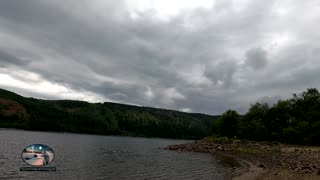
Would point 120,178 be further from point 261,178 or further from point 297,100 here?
point 297,100

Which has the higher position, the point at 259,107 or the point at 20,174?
the point at 259,107

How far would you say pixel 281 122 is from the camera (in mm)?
139625

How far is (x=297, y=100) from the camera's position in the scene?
452 ft

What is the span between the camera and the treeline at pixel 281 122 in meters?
116

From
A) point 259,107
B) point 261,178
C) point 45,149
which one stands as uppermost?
point 259,107

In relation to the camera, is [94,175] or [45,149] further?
[94,175]

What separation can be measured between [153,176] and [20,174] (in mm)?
15892

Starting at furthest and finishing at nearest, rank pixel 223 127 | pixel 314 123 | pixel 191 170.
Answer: pixel 223 127, pixel 314 123, pixel 191 170

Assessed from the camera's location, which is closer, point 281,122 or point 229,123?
point 281,122

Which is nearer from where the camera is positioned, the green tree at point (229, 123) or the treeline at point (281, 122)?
the treeline at point (281, 122)

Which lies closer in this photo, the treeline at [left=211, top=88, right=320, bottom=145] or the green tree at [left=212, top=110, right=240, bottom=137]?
the treeline at [left=211, top=88, right=320, bottom=145]

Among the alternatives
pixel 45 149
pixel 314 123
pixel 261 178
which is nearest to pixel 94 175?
pixel 45 149

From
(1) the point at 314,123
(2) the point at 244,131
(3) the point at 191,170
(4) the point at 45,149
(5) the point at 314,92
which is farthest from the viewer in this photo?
(2) the point at 244,131

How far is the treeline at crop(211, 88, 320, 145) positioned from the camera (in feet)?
380
